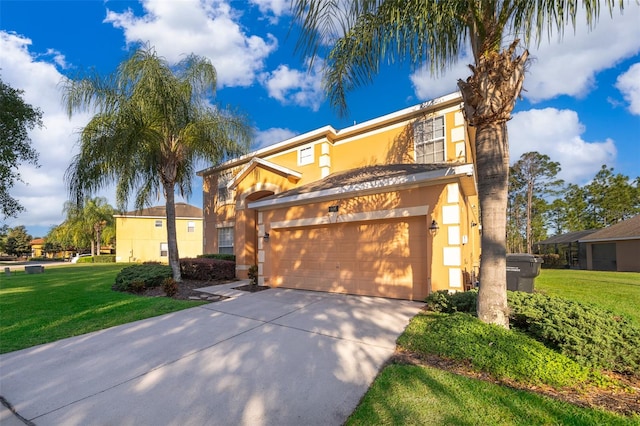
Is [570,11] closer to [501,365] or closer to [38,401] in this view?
[501,365]

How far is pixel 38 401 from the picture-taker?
332 centimetres

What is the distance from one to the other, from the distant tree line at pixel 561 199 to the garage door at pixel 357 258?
93.4 ft

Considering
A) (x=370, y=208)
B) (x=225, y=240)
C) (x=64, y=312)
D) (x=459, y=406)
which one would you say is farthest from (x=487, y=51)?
(x=225, y=240)

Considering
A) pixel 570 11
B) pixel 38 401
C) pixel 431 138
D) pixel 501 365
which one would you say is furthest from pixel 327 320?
pixel 431 138

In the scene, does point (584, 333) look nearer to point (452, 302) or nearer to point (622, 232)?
point (452, 302)

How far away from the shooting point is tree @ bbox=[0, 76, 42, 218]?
554 inches

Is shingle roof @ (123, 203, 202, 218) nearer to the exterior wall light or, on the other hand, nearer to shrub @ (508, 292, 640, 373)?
the exterior wall light

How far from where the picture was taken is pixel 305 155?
14.0m

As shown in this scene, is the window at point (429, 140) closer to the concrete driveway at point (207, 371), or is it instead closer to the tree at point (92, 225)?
the concrete driveway at point (207, 371)

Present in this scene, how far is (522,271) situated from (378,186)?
4764 millimetres

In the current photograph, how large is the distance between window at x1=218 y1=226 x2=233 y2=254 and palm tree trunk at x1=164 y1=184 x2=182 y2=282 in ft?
17.8

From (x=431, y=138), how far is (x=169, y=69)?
10281mm

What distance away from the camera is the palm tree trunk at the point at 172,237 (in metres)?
11.1

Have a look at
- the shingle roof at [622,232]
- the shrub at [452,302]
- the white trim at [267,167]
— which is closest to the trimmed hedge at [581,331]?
the shrub at [452,302]
